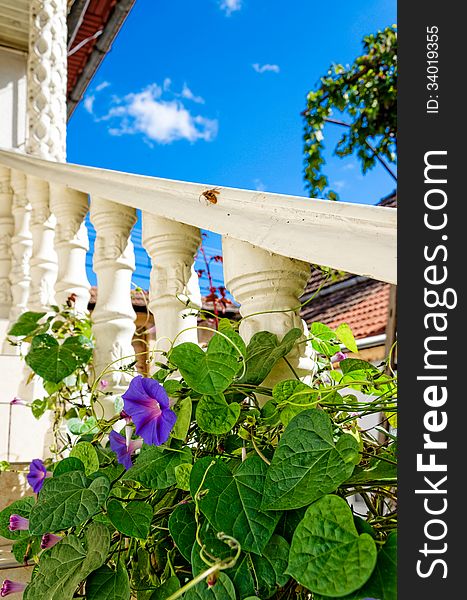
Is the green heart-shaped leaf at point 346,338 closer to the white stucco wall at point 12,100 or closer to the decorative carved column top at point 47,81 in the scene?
the decorative carved column top at point 47,81

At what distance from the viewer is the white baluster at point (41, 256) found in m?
2.12

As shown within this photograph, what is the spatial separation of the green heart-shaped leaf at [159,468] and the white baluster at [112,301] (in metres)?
0.77

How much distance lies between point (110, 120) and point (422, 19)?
217ft

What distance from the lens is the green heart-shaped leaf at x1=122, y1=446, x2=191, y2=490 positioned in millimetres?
713

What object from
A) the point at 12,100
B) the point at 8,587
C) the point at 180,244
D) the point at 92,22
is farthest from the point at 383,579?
the point at 92,22

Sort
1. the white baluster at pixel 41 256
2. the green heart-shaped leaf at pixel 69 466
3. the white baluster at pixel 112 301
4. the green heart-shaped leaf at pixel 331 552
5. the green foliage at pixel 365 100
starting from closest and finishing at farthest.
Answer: the green heart-shaped leaf at pixel 331 552, the green heart-shaped leaf at pixel 69 466, the white baluster at pixel 112 301, the white baluster at pixel 41 256, the green foliage at pixel 365 100

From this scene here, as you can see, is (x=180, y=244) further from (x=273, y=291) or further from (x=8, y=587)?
(x=8, y=587)

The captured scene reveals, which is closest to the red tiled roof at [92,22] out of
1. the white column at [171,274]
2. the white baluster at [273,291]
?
the white column at [171,274]

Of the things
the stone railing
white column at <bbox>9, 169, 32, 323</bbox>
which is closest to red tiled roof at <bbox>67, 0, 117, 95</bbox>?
white column at <bbox>9, 169, 32, 323</bbox>

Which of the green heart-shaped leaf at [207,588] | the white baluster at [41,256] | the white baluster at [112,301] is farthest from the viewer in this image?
the white baluster at [41,256]

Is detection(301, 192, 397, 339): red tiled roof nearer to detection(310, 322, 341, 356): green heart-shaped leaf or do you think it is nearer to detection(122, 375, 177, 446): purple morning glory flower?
detection(310, 322, 341, 356): green heart-shaped leaf

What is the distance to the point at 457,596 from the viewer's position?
18.2 inches

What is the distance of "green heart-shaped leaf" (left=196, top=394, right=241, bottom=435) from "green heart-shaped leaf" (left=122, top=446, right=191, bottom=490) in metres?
0.05

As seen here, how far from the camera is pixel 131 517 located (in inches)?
28.0
